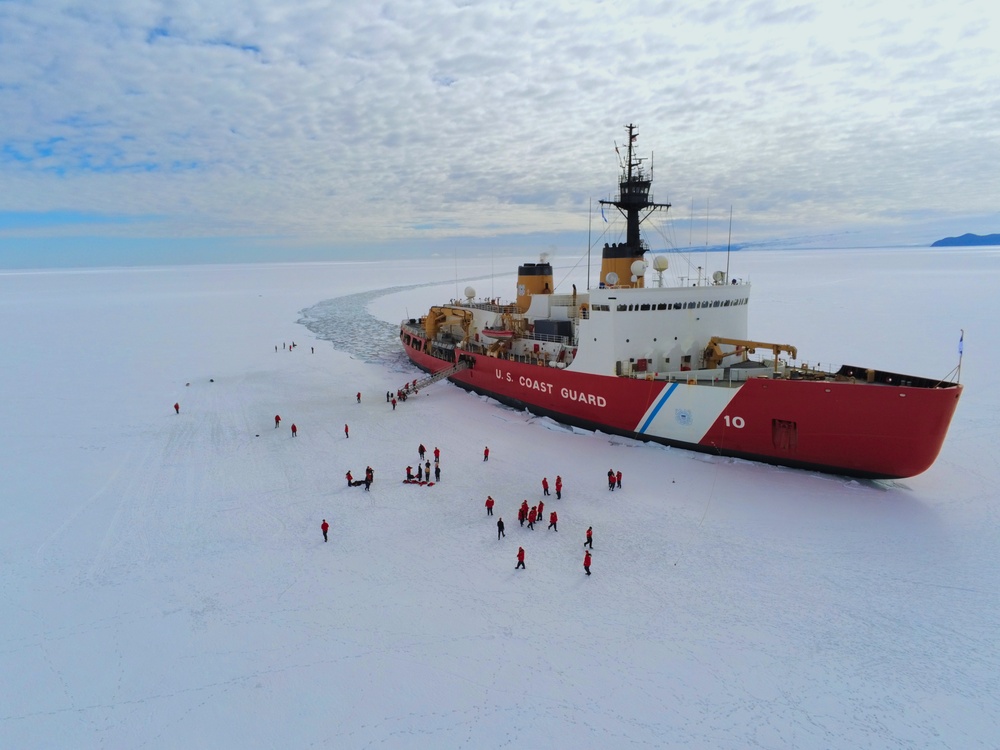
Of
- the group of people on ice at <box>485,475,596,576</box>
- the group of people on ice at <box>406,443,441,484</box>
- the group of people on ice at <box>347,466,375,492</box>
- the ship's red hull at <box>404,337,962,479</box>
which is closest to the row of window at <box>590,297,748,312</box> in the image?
the ship's red hull at <box>404,337,962,479</box>

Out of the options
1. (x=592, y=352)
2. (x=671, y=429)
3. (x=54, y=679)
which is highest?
(x=592, y=352)

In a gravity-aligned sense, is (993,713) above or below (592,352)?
below

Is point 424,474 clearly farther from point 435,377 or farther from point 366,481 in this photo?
point 435,377

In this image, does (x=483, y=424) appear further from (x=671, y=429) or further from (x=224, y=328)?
(x=224, y=328)

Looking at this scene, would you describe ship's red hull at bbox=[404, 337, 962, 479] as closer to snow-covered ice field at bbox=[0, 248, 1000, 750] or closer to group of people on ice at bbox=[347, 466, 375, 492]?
Result: snow-covered ice field at bbox=[0, 248, 1000, 750]

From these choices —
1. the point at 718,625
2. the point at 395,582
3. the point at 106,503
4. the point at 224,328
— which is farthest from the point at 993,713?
the point at 224,328

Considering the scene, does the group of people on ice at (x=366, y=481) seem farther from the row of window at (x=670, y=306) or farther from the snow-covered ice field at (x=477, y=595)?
the row of window at (x=670, y=306)

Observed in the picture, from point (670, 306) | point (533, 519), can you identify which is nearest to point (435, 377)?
point (670, 306)

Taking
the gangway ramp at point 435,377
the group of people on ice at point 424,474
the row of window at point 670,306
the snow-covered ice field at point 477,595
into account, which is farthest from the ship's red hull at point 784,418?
the gangway ramp at point 435,377

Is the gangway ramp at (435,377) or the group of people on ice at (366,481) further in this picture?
the gangway ramp at (435,377)
